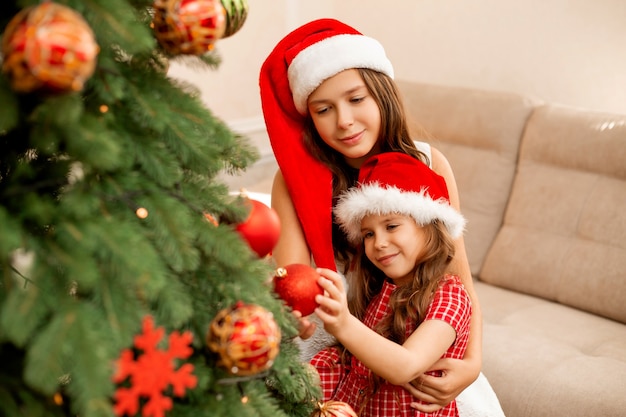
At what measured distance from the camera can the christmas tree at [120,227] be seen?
696mm

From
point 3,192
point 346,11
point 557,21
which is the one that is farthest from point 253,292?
point 346,11

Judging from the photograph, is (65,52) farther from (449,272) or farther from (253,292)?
(449,272)

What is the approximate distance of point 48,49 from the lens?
27.1 inches

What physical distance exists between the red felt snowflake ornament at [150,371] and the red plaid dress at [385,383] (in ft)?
2.38

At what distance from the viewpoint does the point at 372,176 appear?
4.83 feet

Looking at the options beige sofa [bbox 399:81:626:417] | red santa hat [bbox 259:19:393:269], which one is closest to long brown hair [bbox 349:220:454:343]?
red santa hat [bbox 259:19:393:269]

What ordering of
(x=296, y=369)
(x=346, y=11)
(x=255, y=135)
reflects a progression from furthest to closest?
1. (x=346, y=11)
2. (x=255, y=135)
3. (x=296, y=369)

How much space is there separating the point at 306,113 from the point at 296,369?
80 centimetres

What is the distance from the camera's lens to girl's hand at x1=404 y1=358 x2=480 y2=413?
140 cm

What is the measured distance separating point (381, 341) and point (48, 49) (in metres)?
0.80

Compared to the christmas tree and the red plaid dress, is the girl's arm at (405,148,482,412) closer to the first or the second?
the red plaid dress

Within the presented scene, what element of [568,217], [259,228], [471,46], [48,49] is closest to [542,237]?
[568,217]

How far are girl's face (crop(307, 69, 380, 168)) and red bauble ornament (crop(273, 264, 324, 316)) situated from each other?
22.0 inches

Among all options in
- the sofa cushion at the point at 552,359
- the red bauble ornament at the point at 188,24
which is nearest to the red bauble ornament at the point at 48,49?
the red bauble ornament at the point at 188,24
